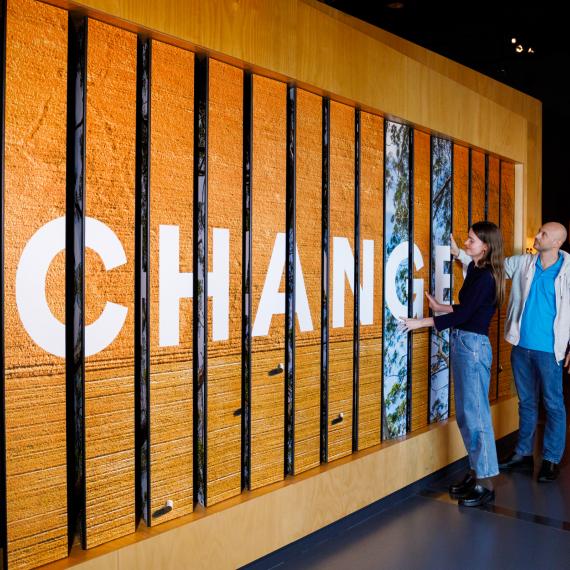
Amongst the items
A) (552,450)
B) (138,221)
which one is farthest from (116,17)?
(552,450)

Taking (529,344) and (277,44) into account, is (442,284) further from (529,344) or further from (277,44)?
(277,44)

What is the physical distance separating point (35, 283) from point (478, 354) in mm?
2517

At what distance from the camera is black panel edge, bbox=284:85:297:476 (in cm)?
312

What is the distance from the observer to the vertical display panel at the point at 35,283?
80.7 inches

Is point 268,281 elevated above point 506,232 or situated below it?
below

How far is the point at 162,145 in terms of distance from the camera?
8.18 feet

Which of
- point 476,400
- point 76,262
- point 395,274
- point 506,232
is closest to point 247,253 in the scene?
point 76,262

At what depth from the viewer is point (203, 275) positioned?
2.68 metres

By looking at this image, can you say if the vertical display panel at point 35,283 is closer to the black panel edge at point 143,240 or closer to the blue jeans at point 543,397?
the black panel edge at point 143,240

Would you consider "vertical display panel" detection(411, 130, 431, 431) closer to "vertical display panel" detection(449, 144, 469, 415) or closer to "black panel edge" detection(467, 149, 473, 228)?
"vertical display panel" detection(449, 144, 469, 415)

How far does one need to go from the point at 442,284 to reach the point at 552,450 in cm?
129

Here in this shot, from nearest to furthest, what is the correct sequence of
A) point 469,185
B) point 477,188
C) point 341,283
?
point 341,283
point 469,185
point 477,188

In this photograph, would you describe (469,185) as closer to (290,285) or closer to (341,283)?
(341,283)

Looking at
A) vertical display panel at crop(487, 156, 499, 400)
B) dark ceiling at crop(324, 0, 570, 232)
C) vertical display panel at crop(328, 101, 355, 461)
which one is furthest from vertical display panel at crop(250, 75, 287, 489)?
dark ceiling at crop(324, 0, 570, 232)
